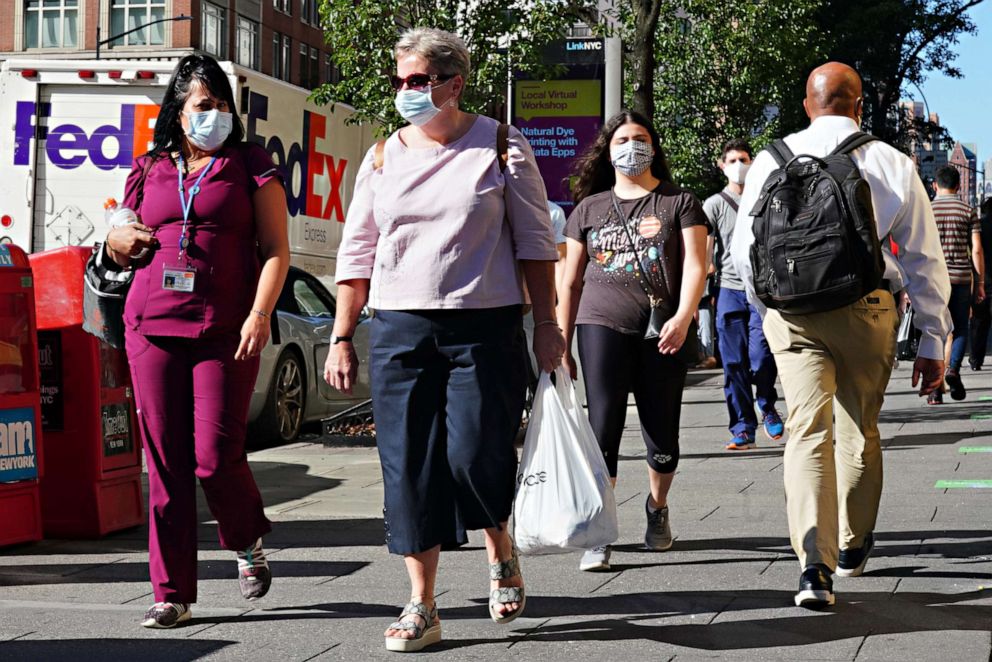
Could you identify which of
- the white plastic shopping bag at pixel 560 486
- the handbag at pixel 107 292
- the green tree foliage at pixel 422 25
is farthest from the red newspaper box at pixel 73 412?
the green tree foliage at pixel 422 25

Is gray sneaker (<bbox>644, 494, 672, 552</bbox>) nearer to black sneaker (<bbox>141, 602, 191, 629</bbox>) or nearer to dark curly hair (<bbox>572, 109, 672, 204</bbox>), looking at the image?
dark curly hair (<bbox>572, 109, 672, 204</bbox>)

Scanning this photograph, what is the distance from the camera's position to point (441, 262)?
4.83 meters

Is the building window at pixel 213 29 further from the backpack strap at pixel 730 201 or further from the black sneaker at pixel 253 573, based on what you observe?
the black sneaker at pixel 253 573

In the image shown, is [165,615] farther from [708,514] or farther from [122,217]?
[708,514]

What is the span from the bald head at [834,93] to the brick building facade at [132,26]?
5252cm

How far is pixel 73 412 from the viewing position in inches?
285

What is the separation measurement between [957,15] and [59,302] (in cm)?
4099

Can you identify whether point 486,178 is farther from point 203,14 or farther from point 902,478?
point 203,14

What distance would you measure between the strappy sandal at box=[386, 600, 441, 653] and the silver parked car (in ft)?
21.2

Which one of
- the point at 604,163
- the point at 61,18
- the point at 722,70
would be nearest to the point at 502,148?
the point at 604,163

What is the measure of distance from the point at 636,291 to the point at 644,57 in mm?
7965

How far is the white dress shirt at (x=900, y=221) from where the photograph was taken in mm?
5496

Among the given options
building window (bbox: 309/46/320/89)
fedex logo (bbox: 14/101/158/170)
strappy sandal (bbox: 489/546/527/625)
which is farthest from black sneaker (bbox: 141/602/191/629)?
building window (bbox: 309/46/320/89)

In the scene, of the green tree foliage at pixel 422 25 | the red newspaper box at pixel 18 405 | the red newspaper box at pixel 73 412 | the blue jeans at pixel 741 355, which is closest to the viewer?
the red newspaper box at pixel 18 405
